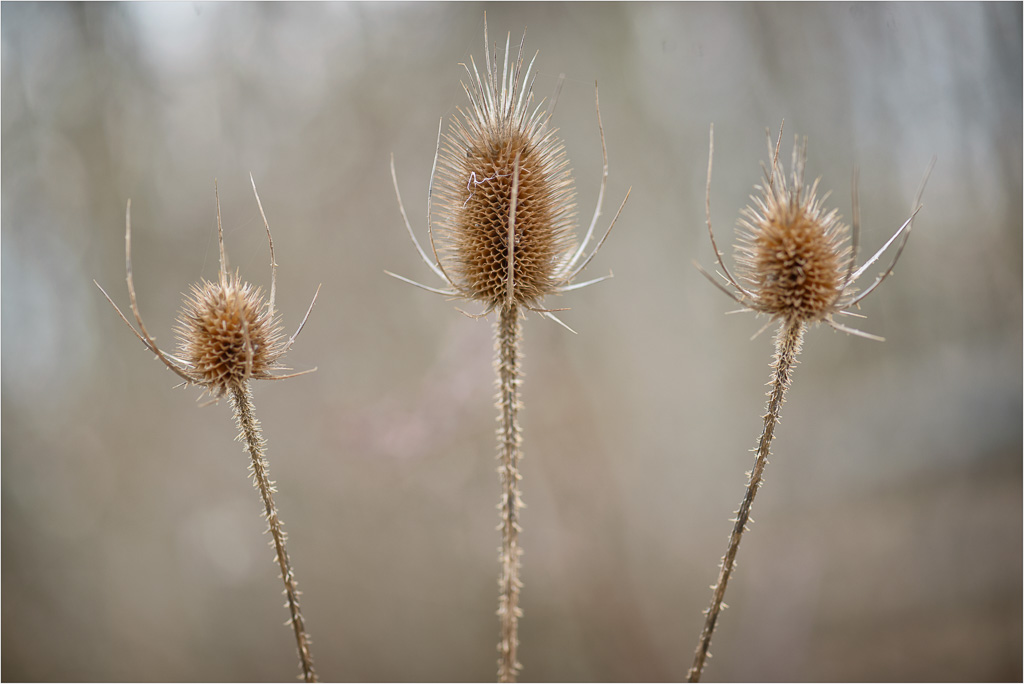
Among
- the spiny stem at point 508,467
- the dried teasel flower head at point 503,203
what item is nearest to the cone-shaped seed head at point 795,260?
the dried teasel flower head at point 503,203

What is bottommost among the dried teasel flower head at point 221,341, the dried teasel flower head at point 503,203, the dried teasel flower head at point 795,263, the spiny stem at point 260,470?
the spiny stem at point 260,470

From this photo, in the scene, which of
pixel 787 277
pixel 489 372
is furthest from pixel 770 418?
pixel 489 372

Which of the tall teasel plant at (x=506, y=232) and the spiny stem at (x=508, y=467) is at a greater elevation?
the tall teasel plant at (x=506, y=232)

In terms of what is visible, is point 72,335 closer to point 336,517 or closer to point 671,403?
point 336,517

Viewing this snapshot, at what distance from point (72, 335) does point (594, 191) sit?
1.54m

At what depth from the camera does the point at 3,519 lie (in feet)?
5.74

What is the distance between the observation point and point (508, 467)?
875 mm

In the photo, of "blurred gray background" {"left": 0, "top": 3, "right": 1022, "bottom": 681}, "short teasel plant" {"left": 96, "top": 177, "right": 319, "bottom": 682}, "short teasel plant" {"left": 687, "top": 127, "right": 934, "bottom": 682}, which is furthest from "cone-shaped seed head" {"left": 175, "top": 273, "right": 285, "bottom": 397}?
"blurred gray background" {"left": 0, "top": 3, "right": 1022, "bottom": 681}

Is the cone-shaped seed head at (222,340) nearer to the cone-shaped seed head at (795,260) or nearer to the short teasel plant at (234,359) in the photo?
the short teasel plant at (234,359)

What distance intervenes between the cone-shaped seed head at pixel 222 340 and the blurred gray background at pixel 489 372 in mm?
952

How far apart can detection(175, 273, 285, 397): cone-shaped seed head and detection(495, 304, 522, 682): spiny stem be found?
328mm

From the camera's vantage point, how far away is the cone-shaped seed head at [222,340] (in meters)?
0.76

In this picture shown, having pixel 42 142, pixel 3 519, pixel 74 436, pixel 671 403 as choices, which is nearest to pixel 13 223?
pixel 42 142

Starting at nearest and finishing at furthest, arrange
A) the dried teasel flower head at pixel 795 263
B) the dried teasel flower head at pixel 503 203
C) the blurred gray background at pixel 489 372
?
the dried teasel flower head at pixel 795 263 → the dried teasel flower head at pixel 503 203 → the blurred gray background at pixel 489 372
